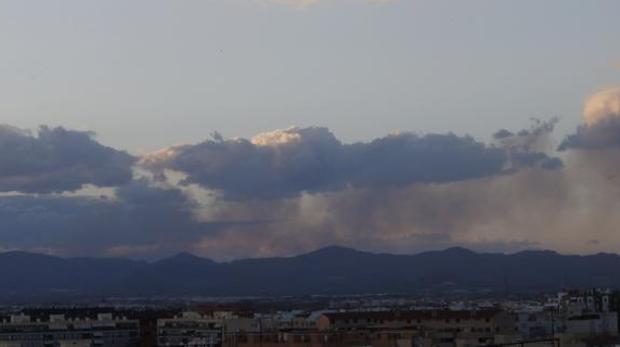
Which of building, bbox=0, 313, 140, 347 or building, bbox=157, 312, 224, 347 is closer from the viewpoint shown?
building, bbox=157, 312, 224, 347

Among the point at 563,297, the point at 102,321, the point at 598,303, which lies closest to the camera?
the point at 102,321

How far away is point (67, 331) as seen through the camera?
429ft

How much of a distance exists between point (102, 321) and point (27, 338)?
1132cm

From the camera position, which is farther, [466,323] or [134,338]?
A: [134,338]

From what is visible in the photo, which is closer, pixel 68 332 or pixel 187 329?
pixel 187 329

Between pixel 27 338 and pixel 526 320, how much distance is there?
4726cm

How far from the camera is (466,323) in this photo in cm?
11962

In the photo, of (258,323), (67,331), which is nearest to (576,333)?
(258,323)

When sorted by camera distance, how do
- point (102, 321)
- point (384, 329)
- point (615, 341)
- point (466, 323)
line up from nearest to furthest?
point (615, 341) < point (384, 329) < point (466, 323) < point (102, 321)

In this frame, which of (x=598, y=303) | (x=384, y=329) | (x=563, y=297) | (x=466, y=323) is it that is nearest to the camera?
(x=384, y=329)

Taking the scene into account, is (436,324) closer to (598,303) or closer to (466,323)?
(466,323)

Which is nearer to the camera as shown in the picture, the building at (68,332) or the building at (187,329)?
the building at (187,329)

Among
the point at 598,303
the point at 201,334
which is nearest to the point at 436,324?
the point at 201,334

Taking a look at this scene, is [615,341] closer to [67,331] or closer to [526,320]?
Answer: [526,320]
